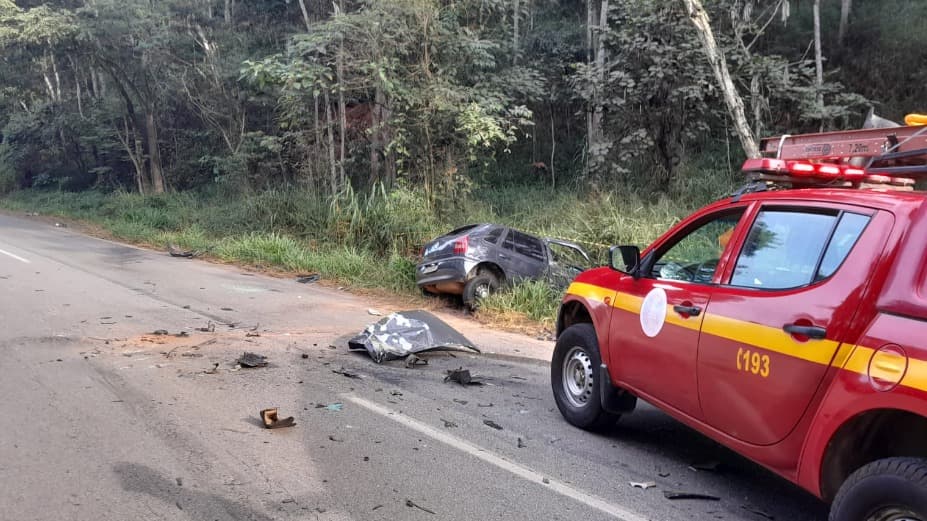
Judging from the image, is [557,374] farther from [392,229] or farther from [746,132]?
[392,229]

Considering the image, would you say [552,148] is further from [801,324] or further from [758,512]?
[801,324]

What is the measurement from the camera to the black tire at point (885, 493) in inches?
108

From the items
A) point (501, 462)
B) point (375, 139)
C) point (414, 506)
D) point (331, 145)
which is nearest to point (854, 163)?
point (501, 462)

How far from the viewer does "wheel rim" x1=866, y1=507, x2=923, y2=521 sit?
2.79 meters

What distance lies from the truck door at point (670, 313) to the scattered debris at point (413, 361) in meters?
2.81

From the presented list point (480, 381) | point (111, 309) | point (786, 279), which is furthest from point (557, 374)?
point (111, 309)

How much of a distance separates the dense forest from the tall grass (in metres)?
0.78

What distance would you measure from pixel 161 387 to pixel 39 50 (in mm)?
25159

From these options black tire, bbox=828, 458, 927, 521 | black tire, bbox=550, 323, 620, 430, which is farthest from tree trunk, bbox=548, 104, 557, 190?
black tire, bbox=828, 458, 927, 521

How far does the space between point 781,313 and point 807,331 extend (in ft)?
0.72

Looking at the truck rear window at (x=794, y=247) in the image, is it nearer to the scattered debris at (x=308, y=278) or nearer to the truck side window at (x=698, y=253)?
the truck side window at (x=698, y=253)

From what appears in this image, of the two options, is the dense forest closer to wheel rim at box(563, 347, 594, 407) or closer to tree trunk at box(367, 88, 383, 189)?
tree trunk at box(367, 88, 383, 189)

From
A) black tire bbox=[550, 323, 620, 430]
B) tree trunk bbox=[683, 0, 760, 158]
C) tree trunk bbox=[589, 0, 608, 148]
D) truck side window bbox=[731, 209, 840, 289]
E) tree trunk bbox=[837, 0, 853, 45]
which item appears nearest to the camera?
truck side window bbox=[731, 209, 840, 289]

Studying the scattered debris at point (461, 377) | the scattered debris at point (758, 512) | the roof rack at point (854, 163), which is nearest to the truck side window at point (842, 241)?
the roof rack at point (854, 163)
